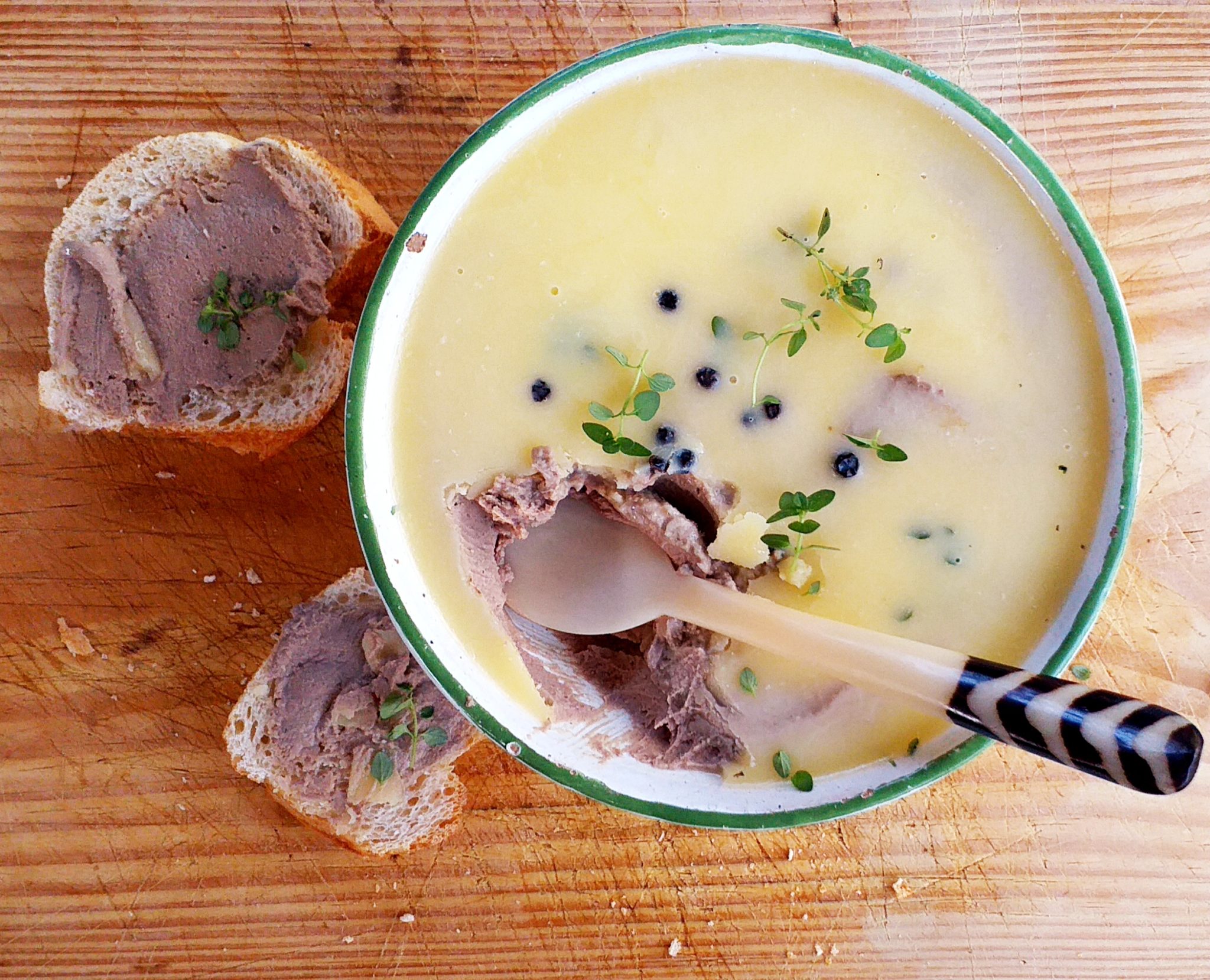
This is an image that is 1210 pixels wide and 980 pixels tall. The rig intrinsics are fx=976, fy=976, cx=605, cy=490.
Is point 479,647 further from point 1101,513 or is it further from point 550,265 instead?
point 1101,513

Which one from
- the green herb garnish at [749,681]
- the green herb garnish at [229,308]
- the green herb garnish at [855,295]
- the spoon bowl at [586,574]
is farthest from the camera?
the green herb garnish at [229,308]

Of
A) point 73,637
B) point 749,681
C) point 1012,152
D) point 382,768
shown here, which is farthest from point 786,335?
point 73,637

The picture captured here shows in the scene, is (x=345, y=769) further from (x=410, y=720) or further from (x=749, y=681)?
(x=749, y=681)

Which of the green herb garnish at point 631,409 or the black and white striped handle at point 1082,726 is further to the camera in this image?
the green herb garnish at point 631,409

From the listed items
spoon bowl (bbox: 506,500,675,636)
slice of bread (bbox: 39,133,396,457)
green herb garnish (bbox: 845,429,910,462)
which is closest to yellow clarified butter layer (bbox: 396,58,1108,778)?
green herb garnish (bbox: 845,429,910,462)

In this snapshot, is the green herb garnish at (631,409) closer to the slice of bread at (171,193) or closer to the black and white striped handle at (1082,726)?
the black and white striped handle at (1082,726)

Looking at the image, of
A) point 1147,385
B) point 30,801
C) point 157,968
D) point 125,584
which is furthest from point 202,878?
point 1147,385

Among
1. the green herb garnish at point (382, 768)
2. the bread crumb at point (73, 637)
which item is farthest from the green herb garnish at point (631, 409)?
the bread crumb at point (73, 637)
